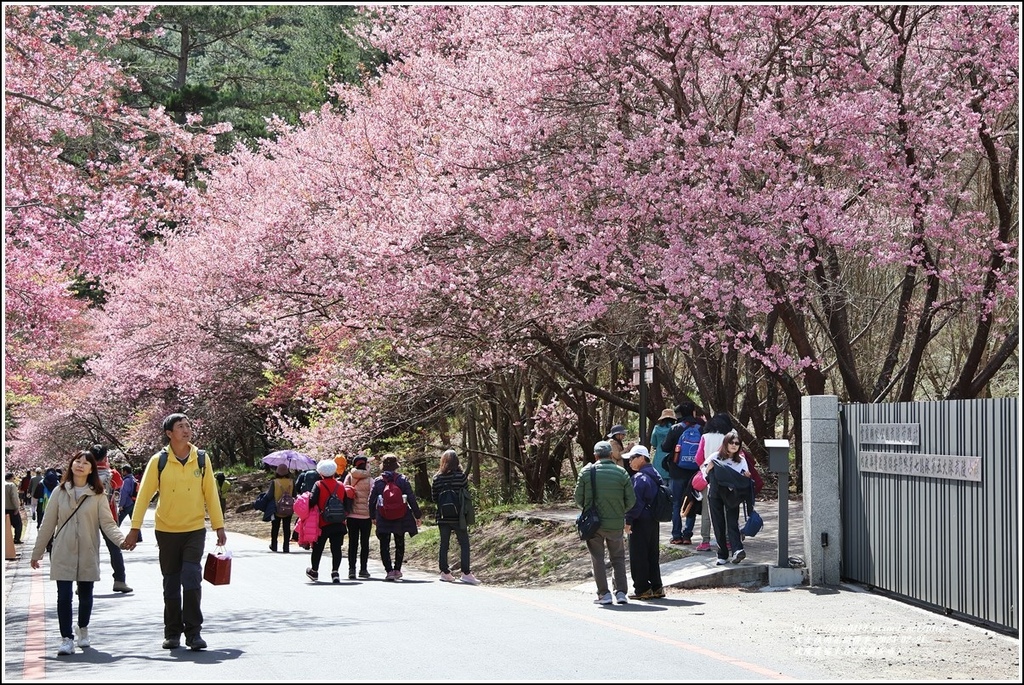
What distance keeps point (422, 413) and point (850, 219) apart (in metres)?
12.7

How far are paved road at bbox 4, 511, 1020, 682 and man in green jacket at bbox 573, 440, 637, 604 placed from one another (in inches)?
17.2

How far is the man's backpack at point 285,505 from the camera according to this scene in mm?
25469

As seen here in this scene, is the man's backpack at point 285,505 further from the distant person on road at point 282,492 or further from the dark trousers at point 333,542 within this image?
the dark trousers at point 333,542

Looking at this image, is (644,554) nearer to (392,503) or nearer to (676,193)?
(392,503)

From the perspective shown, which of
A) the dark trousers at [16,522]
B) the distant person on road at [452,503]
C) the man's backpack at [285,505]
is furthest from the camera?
the dark trousers at [16,522]

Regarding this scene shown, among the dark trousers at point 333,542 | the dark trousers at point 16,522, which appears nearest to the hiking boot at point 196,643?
the dark trousers at point 333,542

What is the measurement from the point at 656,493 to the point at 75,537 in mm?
6149

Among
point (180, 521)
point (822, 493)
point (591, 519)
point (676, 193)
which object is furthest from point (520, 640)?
point (676, 193)

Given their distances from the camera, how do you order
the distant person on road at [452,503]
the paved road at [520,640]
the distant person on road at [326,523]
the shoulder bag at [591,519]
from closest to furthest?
the paved road at [520,640] < the shoulder bag at [591,519] < the distant person on road at [452,503] < the distant person on road at [326,523]

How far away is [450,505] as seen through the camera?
18.4 metres

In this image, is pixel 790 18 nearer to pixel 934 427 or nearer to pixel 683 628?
pixel 934 427

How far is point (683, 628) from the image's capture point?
12.1m

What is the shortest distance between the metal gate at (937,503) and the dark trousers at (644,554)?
2302 millimetres

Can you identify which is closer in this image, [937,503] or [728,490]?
[937,503]
